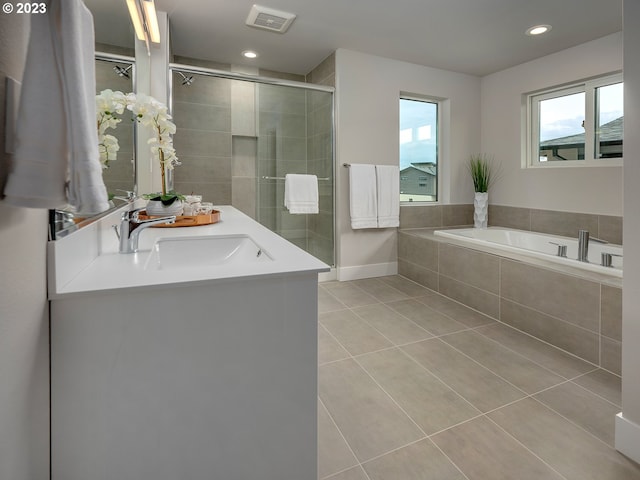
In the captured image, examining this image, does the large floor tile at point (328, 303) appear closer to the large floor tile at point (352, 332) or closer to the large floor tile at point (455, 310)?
the large floor tile at point (352, 332)

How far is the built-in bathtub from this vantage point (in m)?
2.22

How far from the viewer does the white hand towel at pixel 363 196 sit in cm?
354

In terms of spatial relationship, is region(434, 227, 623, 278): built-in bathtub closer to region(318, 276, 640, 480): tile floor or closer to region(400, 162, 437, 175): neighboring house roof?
region(318, 276, 640, 480): tile floor

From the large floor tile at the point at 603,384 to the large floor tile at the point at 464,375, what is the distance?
1.20ft

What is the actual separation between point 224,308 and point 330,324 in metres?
1.70

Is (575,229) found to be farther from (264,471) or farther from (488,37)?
(264,471)

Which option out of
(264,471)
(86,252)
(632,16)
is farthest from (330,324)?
(632,16)

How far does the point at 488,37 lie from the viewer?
3.10 m

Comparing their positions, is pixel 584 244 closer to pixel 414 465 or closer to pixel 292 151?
pixel 414 465

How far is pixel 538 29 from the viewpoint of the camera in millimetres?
2898

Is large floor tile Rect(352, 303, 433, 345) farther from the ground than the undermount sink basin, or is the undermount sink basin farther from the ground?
the undermount sink basin

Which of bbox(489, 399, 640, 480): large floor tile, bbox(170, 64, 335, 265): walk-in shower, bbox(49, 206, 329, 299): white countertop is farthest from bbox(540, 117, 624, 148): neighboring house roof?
bbox(49, 206, 329, 299): white countertop

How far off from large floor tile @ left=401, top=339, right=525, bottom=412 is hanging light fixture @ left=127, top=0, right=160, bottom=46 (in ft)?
7.65

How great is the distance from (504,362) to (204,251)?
1.70 metres
